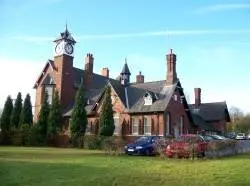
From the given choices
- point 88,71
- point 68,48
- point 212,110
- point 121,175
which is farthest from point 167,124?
point 121,175

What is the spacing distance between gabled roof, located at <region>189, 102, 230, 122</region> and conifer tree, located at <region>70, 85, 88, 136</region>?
77.2 ft

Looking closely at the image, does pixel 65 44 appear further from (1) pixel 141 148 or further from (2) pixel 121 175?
(2) pixel 121 175

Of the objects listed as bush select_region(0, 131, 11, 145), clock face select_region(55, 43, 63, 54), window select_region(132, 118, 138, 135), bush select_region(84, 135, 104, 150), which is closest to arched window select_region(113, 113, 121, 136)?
window select_region(132, 118, 138, 135)

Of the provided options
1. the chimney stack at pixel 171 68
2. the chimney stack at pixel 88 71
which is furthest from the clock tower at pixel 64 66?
the chimney stack at pixel 171 68

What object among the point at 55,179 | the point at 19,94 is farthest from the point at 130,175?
the point at 19,94

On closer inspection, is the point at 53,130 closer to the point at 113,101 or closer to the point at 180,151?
the point at 113,101

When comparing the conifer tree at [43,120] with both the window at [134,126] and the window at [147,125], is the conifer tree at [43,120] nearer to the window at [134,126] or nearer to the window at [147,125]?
the window at [134,126]

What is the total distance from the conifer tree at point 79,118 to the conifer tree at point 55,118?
325 centimetres

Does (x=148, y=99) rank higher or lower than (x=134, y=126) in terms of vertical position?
higher

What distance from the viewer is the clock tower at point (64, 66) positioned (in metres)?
55.9

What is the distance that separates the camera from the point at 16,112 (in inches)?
2178

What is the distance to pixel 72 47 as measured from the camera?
57938 millimetres

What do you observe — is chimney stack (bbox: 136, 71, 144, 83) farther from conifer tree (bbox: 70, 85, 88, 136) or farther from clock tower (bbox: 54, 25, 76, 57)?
conifer tree (bbox: 70, 85, 88, 136)

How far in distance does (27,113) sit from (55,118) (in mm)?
5831
